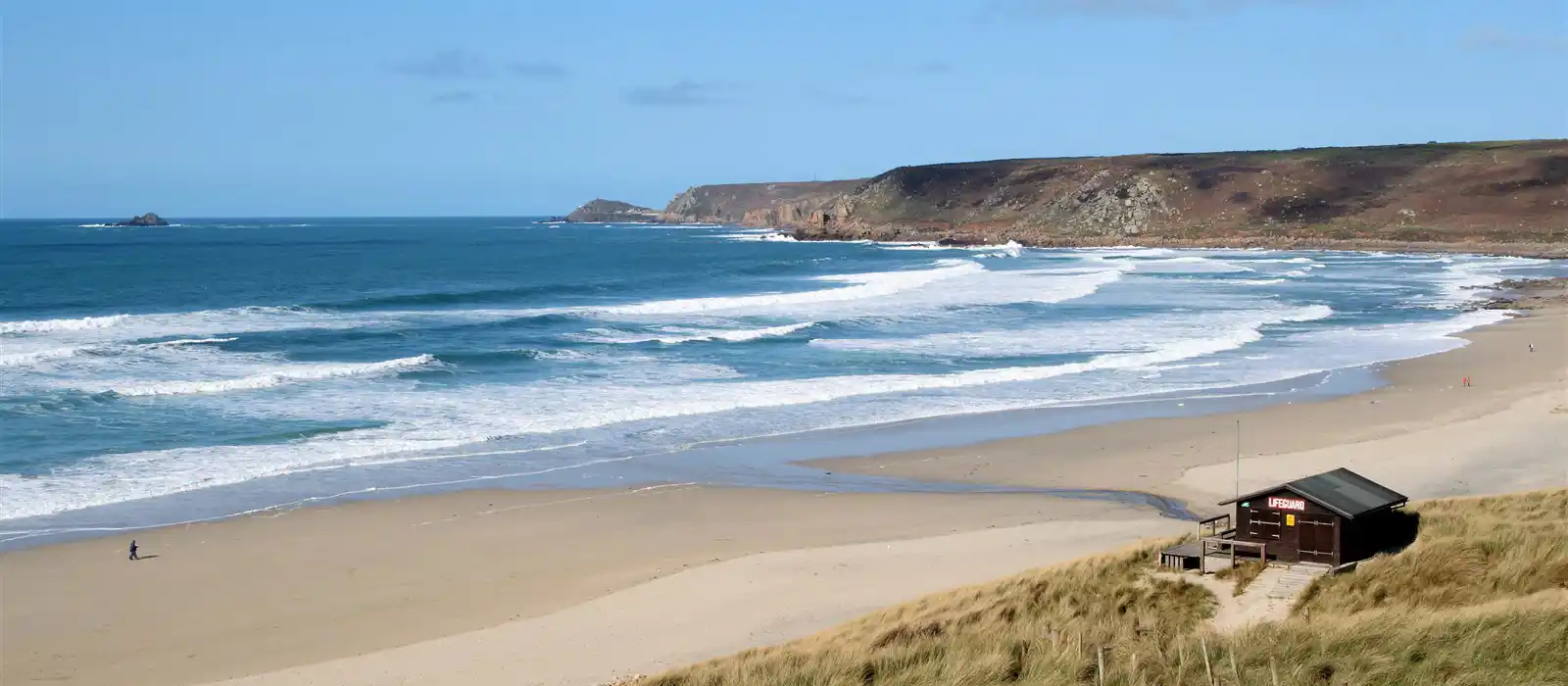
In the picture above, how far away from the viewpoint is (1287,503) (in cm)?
1554

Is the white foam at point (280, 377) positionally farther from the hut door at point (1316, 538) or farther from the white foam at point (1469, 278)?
the white foam at point (1469, 278)

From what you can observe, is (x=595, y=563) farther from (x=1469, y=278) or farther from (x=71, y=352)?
(x=1469, y=278)

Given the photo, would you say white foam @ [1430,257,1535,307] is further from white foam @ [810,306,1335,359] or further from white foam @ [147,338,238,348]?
white foam @ [147,338,238,348]

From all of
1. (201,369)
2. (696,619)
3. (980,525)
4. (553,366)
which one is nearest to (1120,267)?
(553,366)

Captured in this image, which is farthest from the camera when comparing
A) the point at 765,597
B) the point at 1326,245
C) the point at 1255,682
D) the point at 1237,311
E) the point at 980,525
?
the point at 1326,245

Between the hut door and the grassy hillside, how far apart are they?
0.53m

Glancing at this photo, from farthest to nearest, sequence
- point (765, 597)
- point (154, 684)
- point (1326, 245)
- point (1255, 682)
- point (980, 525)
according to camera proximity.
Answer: point (1326, 245)
point (980, 525)
point (765, 597)
point (154, 684)
point (1255, 682)

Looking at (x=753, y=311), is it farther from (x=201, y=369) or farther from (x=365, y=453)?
(x=365, y=453)

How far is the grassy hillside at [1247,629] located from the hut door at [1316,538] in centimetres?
53

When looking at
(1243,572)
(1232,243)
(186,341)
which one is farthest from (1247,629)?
(1232,243)

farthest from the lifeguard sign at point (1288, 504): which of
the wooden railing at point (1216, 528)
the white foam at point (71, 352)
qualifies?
the white foam at point (71, 352)

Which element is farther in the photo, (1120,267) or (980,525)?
(1120,267)

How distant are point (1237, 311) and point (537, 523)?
123ft

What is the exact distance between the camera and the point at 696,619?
1505cm
